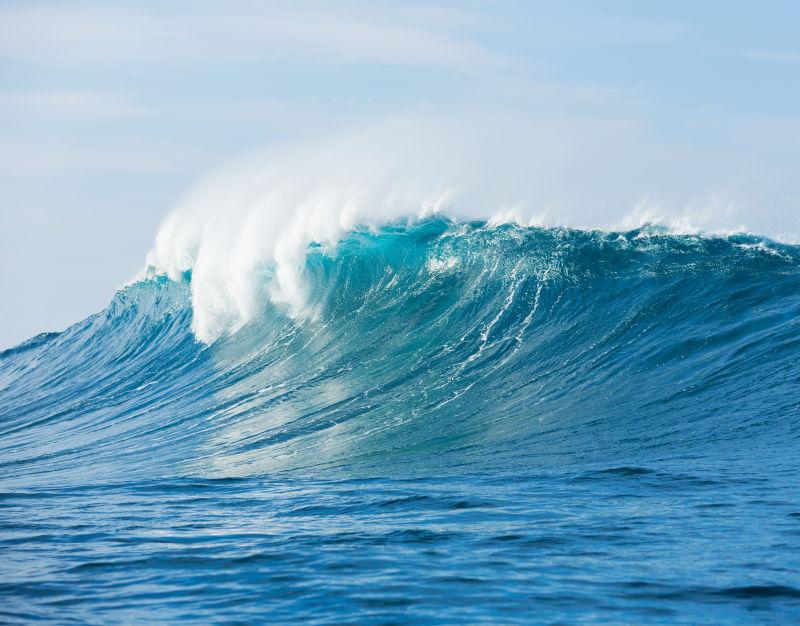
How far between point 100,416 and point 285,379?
2.67 m

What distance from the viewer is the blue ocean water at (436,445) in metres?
5.08

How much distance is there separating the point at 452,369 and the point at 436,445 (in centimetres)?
289

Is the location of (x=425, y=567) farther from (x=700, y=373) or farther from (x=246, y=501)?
(x=700, y=373)

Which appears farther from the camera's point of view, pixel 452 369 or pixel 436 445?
pixel 452 369

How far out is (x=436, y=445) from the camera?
974cm

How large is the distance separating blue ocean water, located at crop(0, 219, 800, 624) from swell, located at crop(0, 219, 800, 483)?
47mm

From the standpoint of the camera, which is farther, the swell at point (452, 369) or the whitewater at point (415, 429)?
the swell at point (452, 369)

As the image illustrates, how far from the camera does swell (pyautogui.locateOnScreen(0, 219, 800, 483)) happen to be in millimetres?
9586

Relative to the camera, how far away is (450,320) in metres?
14.2

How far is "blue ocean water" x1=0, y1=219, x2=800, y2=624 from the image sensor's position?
5.08 m

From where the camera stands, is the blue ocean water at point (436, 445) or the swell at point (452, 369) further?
the swell at point (452, 369)

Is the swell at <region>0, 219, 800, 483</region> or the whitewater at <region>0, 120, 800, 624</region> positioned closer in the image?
the whitewater at <region>0, 120, 800, 624</region>

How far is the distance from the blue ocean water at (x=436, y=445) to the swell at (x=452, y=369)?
0.15 ft

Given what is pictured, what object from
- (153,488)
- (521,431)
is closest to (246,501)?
(153,488)
